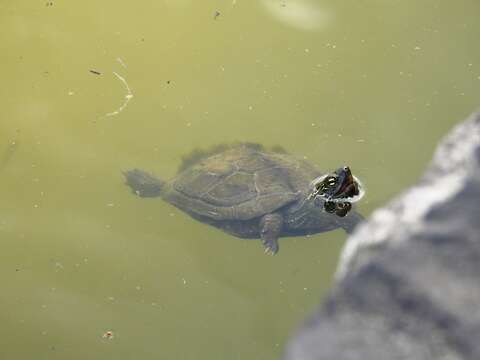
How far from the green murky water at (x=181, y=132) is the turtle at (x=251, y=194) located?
76mm

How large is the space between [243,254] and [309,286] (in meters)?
0.39

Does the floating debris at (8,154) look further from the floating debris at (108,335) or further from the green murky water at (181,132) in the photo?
the floating debris at (108,335)

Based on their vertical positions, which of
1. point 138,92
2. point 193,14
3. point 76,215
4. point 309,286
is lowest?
point 309,286

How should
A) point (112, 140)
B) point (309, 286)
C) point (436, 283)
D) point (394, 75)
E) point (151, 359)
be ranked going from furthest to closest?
point (394, 75) → point (112, 140) → point (309, 286) → point (151, 359) → point (436, 283)

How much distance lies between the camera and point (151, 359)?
117 inches

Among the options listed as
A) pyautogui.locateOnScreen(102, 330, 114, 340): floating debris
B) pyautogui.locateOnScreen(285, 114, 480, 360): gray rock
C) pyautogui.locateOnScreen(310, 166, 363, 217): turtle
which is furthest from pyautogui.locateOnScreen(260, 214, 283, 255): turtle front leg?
pyautogui.locateOnScreen(285, 114, 480, 360): gray rock

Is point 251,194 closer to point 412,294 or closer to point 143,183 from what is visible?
point 143,183

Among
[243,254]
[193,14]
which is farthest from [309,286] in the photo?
[193,14]

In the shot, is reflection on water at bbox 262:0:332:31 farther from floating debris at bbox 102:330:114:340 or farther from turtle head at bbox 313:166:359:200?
floating debris at bbox 102:330:114:340

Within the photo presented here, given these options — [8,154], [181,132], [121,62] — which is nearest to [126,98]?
[121,62]

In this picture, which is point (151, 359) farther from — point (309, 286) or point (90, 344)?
point (309, 286)

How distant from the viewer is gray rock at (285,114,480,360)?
3.36ft

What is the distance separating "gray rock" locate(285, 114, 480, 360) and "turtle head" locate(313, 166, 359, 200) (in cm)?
221

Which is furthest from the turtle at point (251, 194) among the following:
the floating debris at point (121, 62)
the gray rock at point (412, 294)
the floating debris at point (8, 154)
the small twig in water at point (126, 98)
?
the gray rock at point (412, 294)
